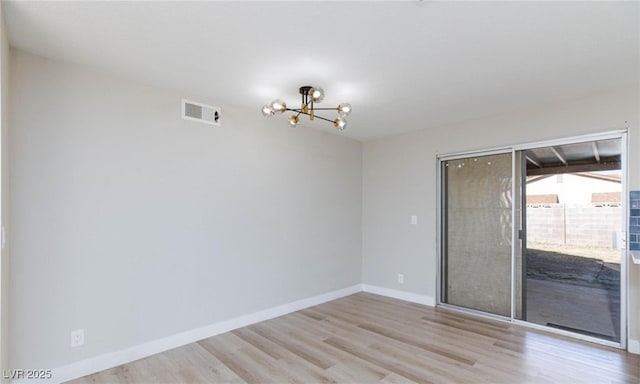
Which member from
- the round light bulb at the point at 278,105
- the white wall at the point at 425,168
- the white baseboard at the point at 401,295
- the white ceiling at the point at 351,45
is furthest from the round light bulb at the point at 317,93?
the white baseboard at the point at 401,295

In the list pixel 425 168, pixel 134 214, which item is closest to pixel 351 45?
pixel 134 214

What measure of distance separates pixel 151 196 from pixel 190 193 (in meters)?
0.37

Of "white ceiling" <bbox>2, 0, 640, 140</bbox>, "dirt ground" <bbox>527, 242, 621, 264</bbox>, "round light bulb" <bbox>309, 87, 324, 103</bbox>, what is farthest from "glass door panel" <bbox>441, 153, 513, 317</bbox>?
"round light bulb" <bbox>309, 87, 324, 103</bbox>

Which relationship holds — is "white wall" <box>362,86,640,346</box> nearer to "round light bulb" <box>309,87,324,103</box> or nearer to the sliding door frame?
the sliding door frame

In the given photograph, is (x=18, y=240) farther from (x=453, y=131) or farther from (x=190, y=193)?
(x=453, y=131)

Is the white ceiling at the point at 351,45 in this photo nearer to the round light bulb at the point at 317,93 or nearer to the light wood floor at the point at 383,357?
the round light bulb at the point at 317,93

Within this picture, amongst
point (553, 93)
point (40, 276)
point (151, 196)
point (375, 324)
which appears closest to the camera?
point (40, 276)

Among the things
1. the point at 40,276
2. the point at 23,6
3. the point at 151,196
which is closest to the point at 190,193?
the point at 151,196

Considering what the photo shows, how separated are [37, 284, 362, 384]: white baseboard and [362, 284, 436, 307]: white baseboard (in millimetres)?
1111

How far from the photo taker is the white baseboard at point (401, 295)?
4.51 metres

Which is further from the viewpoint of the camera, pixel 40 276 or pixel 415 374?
pixel 415 374

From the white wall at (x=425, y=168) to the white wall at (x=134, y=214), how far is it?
1347mm

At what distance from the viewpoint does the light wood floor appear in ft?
8.50

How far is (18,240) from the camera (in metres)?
2.36
